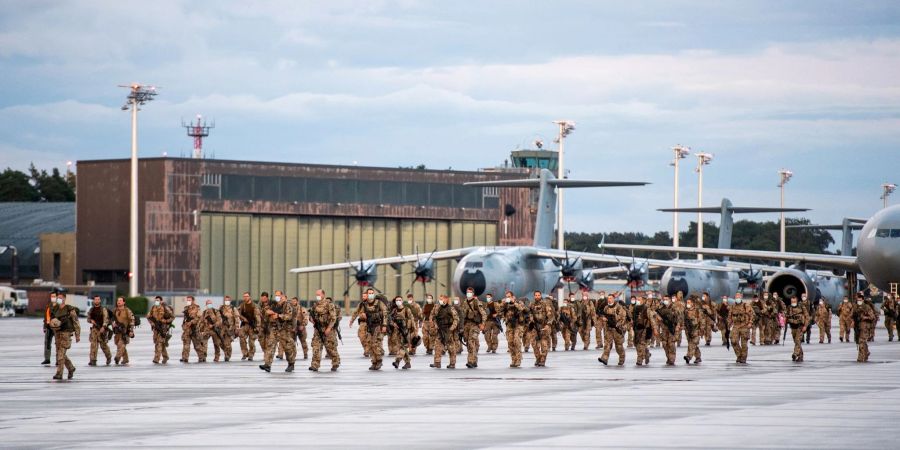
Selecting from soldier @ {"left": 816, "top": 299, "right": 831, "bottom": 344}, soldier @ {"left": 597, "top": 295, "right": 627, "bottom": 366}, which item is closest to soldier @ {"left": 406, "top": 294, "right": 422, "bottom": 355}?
soldier @ {"left": 597, "top": 295, "right": 627, "bottom": 366}

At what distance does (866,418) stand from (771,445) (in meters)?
3.45

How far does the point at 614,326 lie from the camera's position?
29.6 metres

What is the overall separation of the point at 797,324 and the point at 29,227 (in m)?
83.7

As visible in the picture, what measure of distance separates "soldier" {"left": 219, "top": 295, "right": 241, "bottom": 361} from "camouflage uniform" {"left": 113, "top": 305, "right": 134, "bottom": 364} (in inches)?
100

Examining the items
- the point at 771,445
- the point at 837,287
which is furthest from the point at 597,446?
the point at 837,287

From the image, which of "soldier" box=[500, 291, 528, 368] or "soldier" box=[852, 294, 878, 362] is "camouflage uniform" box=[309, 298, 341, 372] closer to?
"soldier" box=[500, 291, 528, 368]

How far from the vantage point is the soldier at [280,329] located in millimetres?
27438

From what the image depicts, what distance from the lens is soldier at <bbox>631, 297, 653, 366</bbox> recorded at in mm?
29406

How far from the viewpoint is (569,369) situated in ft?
92.5

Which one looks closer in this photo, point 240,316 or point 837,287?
point 240,316

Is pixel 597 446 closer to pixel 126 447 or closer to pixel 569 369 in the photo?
pixel 126 447

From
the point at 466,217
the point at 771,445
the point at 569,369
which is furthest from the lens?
the point at 466,217

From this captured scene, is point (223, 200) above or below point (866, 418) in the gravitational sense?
above

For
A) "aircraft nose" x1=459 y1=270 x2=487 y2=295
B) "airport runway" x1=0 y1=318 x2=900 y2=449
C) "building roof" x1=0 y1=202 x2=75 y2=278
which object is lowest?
"airport runway" x1=0 y1=318 x2=900 y2=449
